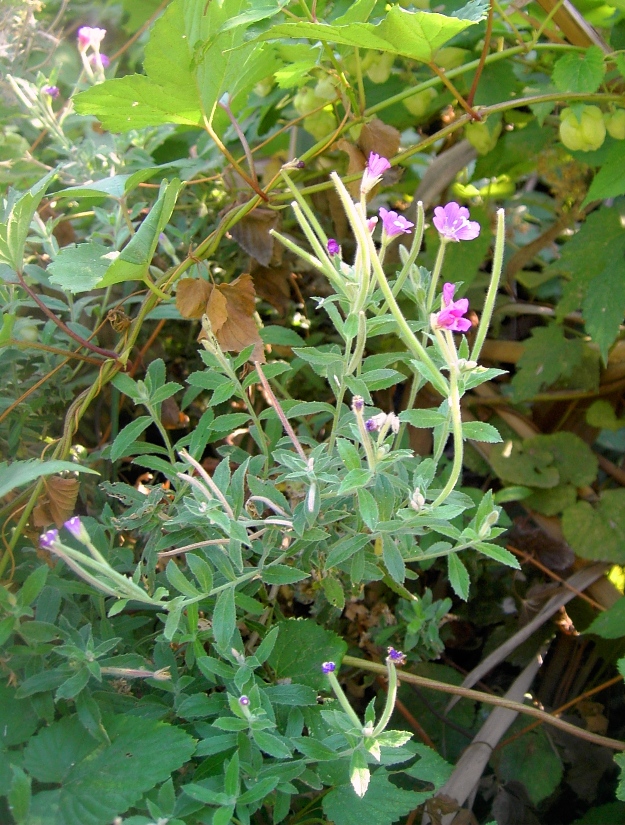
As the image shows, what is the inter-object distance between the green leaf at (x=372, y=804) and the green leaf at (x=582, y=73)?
722mm

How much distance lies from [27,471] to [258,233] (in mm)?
432

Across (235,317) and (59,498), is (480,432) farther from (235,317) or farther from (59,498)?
(59,498)

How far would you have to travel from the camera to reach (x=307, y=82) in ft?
3.22

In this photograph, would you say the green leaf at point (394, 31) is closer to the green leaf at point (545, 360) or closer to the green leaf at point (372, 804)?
the green leaf at point (545, 360)

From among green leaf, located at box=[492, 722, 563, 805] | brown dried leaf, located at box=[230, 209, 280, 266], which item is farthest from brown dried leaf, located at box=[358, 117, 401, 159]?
green leaf, located at box=[492, 722, 563, 805]

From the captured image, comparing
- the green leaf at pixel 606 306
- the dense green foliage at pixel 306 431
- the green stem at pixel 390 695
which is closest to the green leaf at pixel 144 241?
the dense green foliage at pixel 306 431

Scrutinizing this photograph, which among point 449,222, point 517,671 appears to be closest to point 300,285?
point 449,222

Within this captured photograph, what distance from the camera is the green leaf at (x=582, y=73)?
32.0 inches

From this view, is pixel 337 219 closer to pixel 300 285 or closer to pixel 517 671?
pixel 300 285

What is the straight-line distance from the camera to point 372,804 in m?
0.60

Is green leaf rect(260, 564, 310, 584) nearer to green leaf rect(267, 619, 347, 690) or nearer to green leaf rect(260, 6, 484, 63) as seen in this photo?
green leaf rect(267, 619, 347, 690)

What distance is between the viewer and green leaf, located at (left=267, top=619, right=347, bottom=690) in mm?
658

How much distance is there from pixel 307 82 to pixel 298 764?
2.69 feet

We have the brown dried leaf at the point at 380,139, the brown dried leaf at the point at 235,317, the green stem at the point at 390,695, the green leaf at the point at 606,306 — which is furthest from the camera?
the green leaf at the point at 606,306
